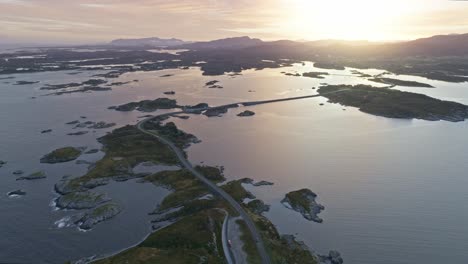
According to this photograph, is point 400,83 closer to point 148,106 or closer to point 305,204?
point 148,106

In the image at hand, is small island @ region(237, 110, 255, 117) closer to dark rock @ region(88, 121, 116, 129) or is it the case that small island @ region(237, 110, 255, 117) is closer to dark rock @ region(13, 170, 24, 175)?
dark rock @ region(88, 121, 116, 129)

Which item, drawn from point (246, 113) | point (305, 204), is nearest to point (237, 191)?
point (305, 204)

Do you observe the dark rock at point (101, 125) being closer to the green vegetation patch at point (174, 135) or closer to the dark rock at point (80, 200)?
the green vegetation patch at point (174, 135)

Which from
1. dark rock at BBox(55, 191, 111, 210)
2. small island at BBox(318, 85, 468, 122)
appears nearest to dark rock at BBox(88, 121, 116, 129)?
dark rock at BBox(55, 191, 111, 210)

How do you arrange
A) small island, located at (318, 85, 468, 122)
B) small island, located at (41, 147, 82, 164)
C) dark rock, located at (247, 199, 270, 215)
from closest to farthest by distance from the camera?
dark rock, located at (247, 199, 270, 215) < small island, located at (41, 147, 82, 164) < small island, located at (318, 85, 468, 122)

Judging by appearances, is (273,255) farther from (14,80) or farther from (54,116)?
(14,80)

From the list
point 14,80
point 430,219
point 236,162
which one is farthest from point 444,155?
point 14,80
